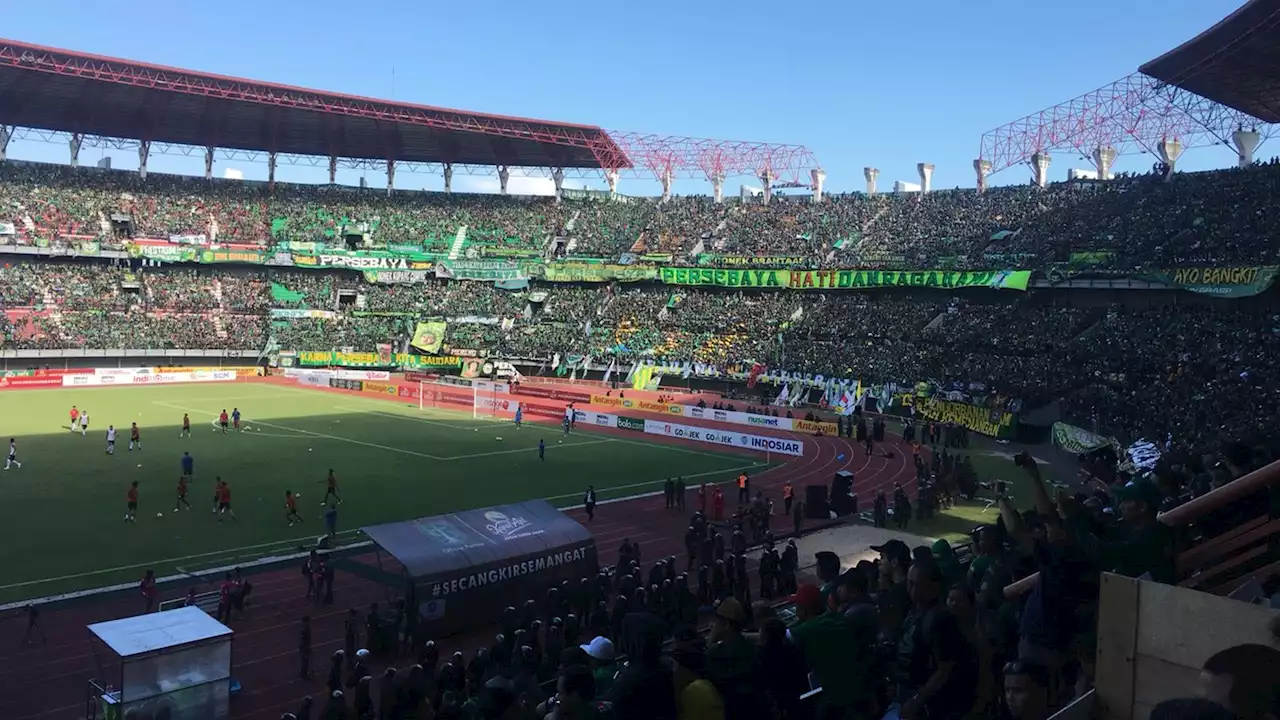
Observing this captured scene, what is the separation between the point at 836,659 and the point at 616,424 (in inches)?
1663

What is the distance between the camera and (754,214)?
7831 centimetres

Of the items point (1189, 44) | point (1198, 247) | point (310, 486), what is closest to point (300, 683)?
point (310, 486)

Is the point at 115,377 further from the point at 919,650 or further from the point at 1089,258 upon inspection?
the point at 919,650

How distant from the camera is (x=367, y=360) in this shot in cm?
7262

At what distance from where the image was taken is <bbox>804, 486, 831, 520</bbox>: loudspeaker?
91.3 feet

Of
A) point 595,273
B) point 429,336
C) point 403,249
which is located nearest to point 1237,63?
point 595,273

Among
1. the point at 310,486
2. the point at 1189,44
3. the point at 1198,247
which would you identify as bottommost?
the point at 310,486

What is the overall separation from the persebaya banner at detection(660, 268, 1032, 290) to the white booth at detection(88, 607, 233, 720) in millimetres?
48827

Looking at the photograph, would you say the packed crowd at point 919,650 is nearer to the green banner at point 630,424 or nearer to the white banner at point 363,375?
the green banner at point 630,424

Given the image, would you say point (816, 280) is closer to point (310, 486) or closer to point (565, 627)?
point (310, 486)

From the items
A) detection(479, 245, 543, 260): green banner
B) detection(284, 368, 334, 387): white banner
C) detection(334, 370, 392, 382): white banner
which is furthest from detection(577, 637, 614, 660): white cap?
detection(479, 245, 543, 260): green banner

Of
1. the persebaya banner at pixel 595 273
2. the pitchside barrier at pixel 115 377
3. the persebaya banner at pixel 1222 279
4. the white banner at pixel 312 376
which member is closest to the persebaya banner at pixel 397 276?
the persebaya banner at pixel 595 273

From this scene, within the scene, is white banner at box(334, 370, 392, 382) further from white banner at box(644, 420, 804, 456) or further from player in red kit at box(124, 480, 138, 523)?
player in red kit at box(124, 480, 138, 523)

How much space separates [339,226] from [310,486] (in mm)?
56866
